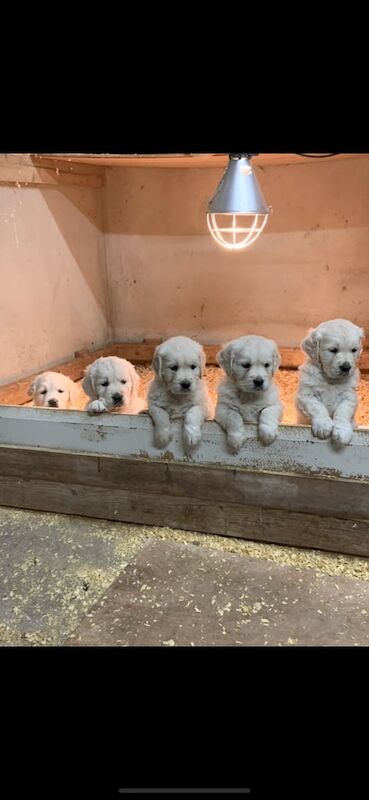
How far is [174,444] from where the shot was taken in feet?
11.6

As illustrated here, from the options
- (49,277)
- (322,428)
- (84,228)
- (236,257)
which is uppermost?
(84,228)

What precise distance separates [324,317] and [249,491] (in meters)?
3.69

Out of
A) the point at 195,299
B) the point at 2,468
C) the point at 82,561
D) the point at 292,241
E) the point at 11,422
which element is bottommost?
the point at 82,561

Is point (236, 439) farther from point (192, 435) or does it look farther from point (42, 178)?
point (42, 178)

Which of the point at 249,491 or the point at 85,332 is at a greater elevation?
the point at 85,332

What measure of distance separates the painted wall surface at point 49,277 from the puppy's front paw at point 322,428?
3.34 metres

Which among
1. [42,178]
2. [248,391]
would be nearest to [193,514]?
[248,391]

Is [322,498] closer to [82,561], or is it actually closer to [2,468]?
[82,561]

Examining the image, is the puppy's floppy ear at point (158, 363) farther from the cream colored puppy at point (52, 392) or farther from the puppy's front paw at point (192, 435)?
the cream colored puppy at point (52, 392)

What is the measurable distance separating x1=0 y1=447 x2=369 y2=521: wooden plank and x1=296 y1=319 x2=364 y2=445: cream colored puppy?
32 centimetres

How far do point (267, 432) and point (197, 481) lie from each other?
1.85 ft

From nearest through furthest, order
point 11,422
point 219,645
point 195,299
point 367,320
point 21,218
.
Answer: point 219,645 < point 11,422 < point 21,218 < point 367,320 < point 195,299

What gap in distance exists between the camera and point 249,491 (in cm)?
344

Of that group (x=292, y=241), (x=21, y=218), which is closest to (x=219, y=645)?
(x=21, y=218)
